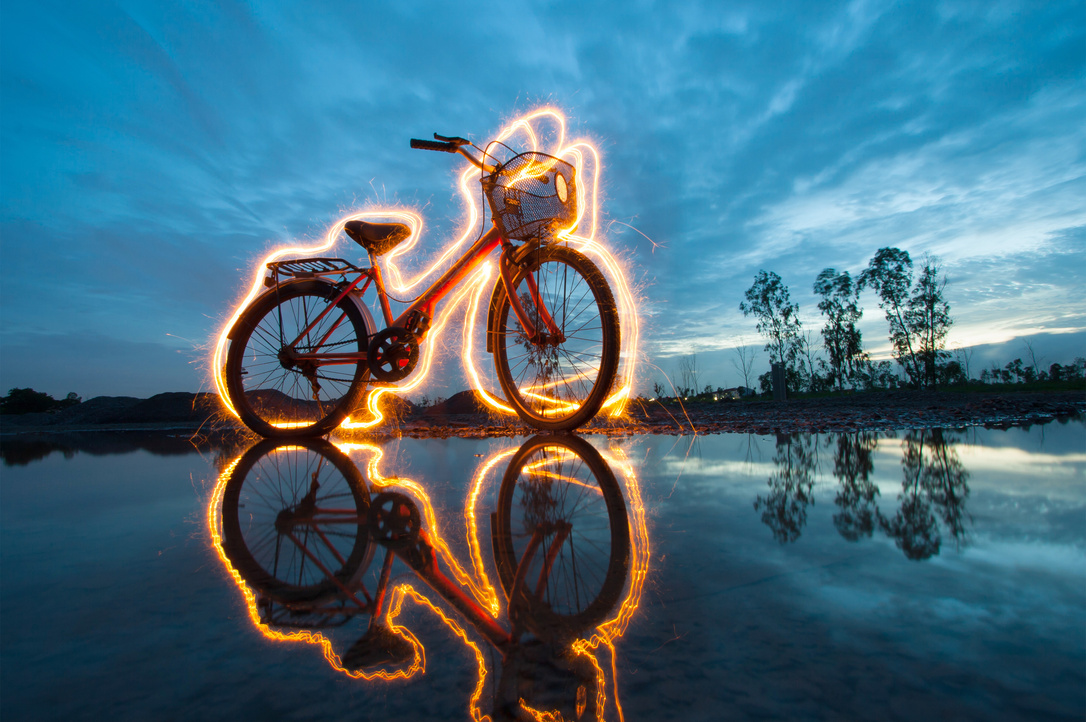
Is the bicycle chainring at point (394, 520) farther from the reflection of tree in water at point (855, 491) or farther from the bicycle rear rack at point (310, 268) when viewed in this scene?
the bicycle rear rack at point (310, 268)

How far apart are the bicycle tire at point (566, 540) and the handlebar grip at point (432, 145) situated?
244 cm

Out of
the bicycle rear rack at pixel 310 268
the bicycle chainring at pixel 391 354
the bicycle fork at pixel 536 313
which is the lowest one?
the bicycle chainring at pixel 391 354

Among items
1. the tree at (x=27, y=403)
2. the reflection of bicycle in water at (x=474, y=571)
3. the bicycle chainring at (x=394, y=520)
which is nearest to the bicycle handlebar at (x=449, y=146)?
→ the reflection of bicycle in water at (x=474, y=571)

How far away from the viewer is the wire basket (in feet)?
10.0

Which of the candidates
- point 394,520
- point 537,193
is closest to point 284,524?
point 394,520

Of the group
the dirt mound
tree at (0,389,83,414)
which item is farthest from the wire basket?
tree at (0,389,83,414)

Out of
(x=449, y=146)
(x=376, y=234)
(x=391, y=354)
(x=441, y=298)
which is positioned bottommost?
(x=391, y=354)

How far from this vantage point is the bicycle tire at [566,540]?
77cm

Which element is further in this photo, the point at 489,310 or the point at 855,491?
the point at 489,310

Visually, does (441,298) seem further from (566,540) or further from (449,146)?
(566,540)

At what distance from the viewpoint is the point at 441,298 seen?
3.86 metres

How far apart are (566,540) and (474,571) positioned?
0.83ft

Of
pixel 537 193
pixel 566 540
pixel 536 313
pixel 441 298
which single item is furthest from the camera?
pixel 441 298

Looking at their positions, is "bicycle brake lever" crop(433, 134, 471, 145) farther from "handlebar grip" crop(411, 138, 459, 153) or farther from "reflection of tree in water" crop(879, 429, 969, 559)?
"reflection of tree in water" crop(879, 429, 969, 559)
